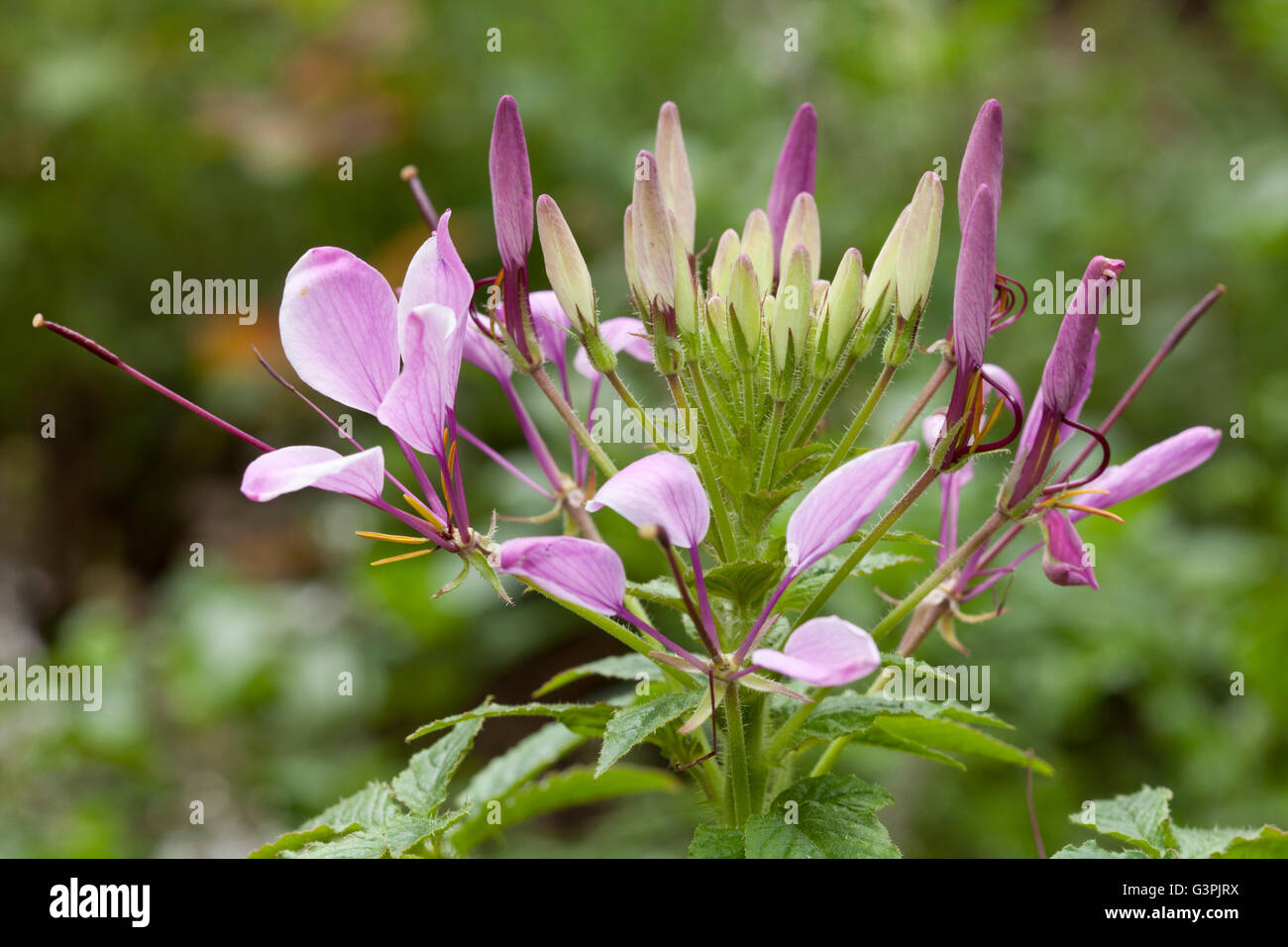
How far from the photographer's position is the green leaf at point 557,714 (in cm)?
100

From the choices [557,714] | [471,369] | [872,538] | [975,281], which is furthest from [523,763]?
[471,369]

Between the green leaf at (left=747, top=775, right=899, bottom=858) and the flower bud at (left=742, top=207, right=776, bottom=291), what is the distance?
550 mm

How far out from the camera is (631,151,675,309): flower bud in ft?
3.37

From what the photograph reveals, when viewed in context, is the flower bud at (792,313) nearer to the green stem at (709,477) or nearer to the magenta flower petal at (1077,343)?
the green stem at (709,477)

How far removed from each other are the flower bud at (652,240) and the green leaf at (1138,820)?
2.33 feet

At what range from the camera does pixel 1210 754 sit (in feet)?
7.86

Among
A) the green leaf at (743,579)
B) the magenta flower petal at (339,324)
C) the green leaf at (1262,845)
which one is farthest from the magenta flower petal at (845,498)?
the green leaf at (1262,845)

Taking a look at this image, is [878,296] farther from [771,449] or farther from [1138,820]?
[1138,820]

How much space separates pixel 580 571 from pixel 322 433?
3.69 meters

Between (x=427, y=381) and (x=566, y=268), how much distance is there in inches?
9.7

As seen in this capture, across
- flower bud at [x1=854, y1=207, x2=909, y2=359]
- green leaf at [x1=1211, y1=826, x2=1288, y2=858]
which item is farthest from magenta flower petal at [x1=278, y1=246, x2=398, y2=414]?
green leaf at [x1=1211, y1=826, x2=1288, y2=858]

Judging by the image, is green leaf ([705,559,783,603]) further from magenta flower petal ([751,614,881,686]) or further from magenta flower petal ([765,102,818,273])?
magenta flower petal ([765,102,818,273])
